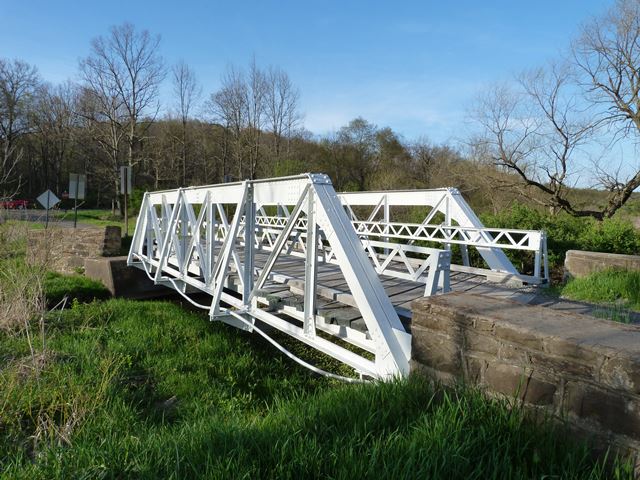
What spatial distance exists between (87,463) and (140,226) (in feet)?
26.0

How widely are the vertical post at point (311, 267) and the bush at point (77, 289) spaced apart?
8.59 metres

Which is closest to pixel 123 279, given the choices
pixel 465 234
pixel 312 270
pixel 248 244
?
pixel 248 244

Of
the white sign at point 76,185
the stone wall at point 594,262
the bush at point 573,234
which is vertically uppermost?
the white sign at point 76,185

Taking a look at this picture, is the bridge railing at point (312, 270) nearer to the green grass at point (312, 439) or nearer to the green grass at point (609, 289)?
the green grass at point (312, 439)

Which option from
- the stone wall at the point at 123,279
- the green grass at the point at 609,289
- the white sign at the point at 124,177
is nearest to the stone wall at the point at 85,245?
the stone wall at the point at 123,279

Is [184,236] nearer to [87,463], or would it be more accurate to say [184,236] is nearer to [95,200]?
[87,463]

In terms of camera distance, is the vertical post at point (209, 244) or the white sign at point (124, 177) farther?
the white sign at point (124, 177)

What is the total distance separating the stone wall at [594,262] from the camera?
19.3 feet

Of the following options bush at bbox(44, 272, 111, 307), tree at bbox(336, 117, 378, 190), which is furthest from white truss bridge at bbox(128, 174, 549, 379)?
tree at bbox(336, 117, 378, 190)

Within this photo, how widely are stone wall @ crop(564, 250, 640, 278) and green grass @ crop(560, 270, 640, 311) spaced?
15 cm

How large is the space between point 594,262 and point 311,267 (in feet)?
16.5

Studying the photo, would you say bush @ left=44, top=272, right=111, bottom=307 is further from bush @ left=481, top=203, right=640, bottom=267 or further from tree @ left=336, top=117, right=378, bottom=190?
tree @ left=336, top=117, right=378, bottom=190

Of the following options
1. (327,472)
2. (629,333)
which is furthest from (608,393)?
(327,472)

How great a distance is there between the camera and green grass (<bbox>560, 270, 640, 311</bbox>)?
17.1ft
